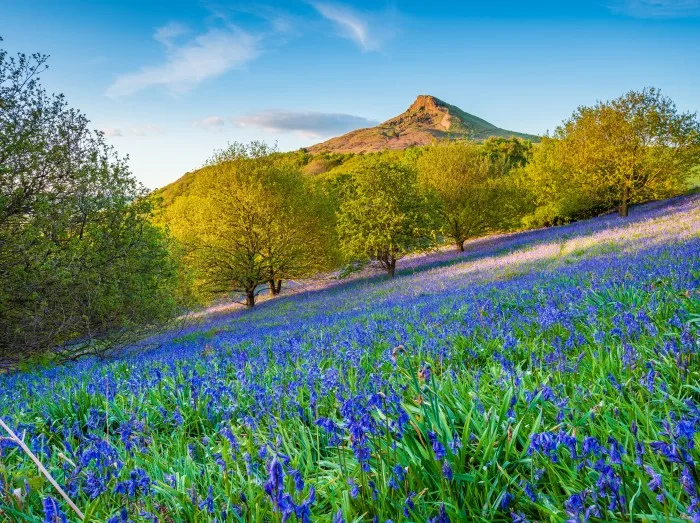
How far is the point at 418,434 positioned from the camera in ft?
7.01

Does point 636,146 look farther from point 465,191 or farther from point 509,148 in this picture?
point 509,148

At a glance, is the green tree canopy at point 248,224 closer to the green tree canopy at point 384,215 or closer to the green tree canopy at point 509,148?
the green tree canopy at point 384,215

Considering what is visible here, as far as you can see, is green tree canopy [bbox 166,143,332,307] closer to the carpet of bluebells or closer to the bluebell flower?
the carpet of bluebells

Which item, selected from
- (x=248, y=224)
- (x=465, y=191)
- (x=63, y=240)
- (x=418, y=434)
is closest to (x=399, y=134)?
(x=465, y=191)

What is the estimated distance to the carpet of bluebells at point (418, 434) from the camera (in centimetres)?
163

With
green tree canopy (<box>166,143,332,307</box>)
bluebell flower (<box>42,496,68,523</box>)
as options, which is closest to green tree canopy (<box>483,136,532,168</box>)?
green tree canopy (<box>166,143,332,307</box>)

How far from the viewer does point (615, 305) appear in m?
4.70

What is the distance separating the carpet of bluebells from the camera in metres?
1.63

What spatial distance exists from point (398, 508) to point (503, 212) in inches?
1303

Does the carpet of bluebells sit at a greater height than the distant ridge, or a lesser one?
lesser

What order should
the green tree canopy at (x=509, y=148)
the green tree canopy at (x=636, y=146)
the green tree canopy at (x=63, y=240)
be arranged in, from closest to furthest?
the green tree canopy at (x=63, y=240) < the green tree canopy at (x=636, y=146) < the green tree canopy at (x=509, y=148)

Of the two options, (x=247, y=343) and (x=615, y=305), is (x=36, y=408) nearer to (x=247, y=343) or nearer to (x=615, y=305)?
(x=247, y=343)

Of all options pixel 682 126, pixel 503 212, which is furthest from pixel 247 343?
pixel 682 126

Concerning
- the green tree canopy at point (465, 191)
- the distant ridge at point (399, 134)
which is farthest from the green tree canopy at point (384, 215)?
the distant ridge at point (399, 134)
